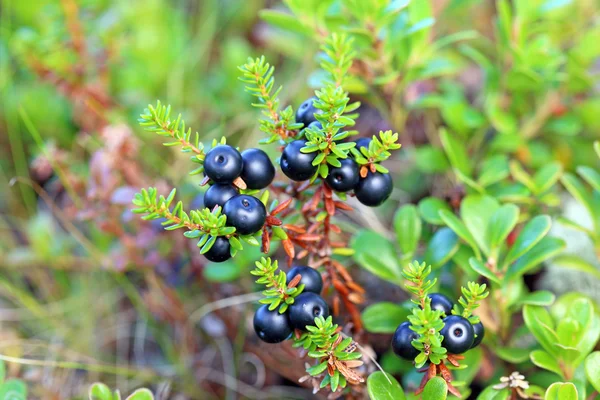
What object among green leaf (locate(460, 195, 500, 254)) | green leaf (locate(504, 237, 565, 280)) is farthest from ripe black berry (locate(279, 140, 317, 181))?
green leaf (locate(504, 237, 565, 280))

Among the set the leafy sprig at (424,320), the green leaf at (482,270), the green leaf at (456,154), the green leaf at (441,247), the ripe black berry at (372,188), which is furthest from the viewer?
the green leaf at (456,154)

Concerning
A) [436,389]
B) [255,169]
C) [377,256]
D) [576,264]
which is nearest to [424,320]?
[436,389]

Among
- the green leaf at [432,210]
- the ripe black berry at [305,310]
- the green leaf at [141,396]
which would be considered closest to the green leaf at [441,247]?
the green leaf at [432,210]

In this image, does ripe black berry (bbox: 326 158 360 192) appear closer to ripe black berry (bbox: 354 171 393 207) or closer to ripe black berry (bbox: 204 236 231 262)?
ripe black berry (bbox: 354 171 393 207)

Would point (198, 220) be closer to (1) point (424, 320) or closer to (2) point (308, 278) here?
(2) point (308, 278)

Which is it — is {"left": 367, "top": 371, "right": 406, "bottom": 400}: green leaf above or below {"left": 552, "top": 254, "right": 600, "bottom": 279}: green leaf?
above

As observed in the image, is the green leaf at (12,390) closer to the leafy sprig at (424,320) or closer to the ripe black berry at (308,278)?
the ripe black berry at (308,278)
